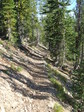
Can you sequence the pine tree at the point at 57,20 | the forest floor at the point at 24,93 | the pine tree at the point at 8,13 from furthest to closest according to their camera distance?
1. the pine tree at the point at 8,13
2. the pine tree at the point at 57,20
3. the forest floor at the point at 24,93

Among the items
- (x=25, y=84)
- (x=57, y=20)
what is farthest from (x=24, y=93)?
(x=57, y=20)

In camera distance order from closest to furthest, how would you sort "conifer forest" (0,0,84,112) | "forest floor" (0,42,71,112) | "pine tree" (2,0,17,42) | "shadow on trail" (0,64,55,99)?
"forest floor" (0,42,71,112)
"conifer forest" (0,0,84,112)
"shadow on trail" (0,64,55,99)
"pine tree" (2,0,17,42)

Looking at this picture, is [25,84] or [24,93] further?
[25,84]

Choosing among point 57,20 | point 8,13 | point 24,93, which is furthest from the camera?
point 8,13

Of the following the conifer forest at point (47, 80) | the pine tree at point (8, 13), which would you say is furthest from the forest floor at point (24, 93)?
the pine tree at point (8, 13)

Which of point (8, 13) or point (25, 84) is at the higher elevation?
point (8, 13)

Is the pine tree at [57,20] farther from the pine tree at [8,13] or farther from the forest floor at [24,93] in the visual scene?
the forest floor at [24,93]

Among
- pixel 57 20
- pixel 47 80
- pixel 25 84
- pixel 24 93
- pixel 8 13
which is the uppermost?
pixel 8 13

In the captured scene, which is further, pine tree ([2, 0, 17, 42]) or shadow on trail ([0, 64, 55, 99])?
pine tree ([2, 0, 17, 42])

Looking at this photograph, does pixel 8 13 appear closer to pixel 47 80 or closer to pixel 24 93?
pixel 47 80

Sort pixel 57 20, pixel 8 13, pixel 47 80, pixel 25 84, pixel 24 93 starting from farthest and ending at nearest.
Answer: pixel 8 13 → pixel 57 20 → pixel 47 80 → pixel 25 84 → pixel 24 93

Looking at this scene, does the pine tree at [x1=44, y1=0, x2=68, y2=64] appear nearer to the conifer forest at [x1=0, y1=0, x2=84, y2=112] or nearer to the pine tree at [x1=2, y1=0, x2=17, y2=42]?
the conifer forest at [x1=0, y1=0, x2=84, y2=112]

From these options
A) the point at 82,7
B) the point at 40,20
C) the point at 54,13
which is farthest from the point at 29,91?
the point at 40,20

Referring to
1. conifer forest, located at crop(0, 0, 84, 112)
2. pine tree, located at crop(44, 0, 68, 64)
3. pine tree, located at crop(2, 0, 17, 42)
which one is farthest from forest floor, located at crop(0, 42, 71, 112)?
pine tree, located at crop(2, 0, 17, 42)
